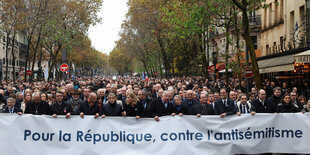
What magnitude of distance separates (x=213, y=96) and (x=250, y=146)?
315 cm

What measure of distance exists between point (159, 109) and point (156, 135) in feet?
3.27

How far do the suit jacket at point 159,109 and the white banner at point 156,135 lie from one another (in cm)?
72

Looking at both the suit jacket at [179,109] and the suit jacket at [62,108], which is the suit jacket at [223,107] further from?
the suit jacket at [62,108]

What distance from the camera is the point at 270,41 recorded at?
38.7m

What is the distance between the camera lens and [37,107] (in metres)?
10.0

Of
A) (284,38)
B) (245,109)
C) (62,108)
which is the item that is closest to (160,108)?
(245,109)

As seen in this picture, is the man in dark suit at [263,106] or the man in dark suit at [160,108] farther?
the man in dark suit at [263,106]

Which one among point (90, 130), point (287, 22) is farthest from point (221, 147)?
point (287, 22)

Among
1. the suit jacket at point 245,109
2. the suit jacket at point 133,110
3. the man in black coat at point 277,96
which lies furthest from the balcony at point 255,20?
the suit jacket at point 133,110

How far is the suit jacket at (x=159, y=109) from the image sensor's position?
9.85 meters

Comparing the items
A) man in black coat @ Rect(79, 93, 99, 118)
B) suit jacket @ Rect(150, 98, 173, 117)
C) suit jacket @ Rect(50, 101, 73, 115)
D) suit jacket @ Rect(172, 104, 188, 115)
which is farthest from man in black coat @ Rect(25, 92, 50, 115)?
suit jacket @ Rect(172, 104, 188, 115)

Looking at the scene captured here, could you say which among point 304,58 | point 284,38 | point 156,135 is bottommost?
point 156,135

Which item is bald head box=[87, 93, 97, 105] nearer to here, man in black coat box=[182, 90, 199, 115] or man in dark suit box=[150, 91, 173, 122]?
man in dark suit box=[150, 91, 173, 122]

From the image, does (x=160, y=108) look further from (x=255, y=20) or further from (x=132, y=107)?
(x=255, y=20)
